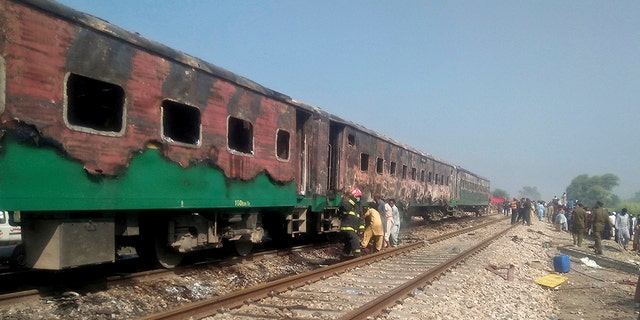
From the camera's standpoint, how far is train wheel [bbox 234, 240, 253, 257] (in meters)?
9.03

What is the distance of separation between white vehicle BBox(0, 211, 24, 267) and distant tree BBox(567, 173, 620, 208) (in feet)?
340

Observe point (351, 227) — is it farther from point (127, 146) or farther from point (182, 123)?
point (127, 146)

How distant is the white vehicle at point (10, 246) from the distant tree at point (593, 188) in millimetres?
103720

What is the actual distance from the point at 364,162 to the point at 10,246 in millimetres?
9217

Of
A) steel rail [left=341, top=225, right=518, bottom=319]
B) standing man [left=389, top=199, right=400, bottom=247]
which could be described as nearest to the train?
steel rail [left=341, top=225, right=518, bottom=319]

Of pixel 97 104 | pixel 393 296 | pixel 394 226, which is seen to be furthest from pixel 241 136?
pixel 394 226

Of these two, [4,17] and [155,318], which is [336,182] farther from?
[4,17]

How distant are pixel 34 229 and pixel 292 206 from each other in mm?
5350

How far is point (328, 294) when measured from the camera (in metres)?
6.60

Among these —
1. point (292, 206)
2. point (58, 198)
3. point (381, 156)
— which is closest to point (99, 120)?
point (58, 198)

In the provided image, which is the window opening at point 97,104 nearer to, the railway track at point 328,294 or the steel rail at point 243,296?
the steel rail at point 243,296

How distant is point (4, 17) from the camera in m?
4.46

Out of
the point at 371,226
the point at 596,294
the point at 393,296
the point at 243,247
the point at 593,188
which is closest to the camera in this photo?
the point at 393,296

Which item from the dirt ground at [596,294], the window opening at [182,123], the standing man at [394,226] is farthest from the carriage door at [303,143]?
the dirt ground at [596,294]
